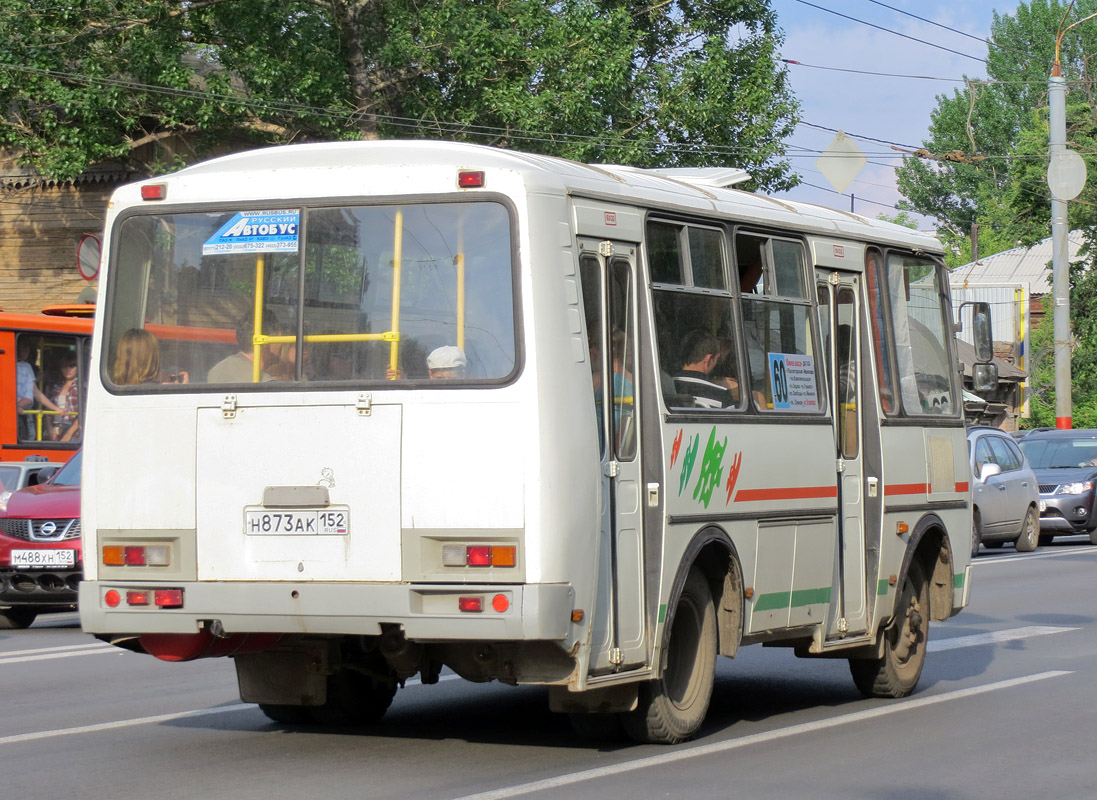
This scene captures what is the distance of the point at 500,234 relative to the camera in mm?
7496

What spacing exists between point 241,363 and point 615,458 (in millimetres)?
1755

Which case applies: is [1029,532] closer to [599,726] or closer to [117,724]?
[599,726]

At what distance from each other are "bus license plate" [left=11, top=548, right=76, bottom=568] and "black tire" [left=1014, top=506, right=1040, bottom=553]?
48.7ft

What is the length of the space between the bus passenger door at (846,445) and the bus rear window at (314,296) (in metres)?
3.14

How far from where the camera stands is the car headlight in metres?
26.7

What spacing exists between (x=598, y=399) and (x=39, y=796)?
9.65 ft

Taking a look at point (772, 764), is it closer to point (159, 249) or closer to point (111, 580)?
point (111, 580)

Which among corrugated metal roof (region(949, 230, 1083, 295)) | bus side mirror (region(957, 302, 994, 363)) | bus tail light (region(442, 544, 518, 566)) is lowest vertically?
bus tail light (region(442, 544, 518, 566))

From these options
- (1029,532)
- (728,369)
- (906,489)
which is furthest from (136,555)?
(1029,532)

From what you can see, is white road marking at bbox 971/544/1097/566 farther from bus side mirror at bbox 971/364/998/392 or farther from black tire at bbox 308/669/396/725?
black tire at bbox 308/669/396/725

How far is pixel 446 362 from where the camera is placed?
24.6 feet

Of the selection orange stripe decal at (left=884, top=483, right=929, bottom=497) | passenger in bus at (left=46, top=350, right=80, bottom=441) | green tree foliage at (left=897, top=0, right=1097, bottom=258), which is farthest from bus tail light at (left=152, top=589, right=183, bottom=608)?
green tree foliage at (left=897, top=0, right=1097, bottom=258)

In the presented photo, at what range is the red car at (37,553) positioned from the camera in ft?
48.6

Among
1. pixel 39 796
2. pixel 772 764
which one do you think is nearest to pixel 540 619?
pixel 772 764
